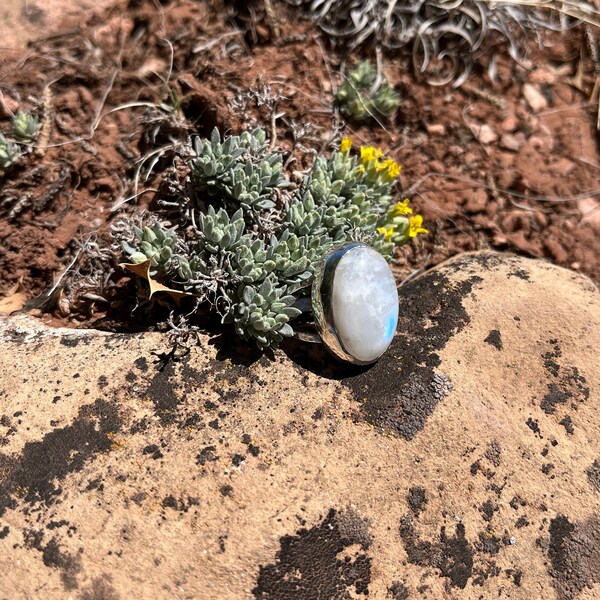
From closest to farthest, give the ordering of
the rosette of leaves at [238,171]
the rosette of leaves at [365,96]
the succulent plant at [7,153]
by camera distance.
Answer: the rosette of leaves at [238,171]
the succulent plant at [7,153]
the rosette of leaves at [365,96]

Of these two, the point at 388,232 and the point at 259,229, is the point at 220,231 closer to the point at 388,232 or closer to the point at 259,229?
the point at 259,229

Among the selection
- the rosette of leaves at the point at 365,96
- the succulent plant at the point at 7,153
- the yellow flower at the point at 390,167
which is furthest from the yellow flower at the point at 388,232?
the succulent plant at the point at 7,153

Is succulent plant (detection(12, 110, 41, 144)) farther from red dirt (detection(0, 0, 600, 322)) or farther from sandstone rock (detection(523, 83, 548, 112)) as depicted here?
sandstone rock (detection(523, 83, 548, 112))

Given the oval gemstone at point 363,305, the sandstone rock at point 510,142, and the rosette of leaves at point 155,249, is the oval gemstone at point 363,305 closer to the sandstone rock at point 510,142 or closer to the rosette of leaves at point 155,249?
the rosette of leaves at point 155,249

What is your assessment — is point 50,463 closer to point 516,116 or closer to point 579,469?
point 579,469

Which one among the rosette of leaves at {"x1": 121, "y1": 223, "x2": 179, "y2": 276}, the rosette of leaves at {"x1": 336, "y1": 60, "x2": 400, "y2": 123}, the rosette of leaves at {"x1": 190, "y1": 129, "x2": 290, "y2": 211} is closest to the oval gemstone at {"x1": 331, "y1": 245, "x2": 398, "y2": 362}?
the rosette of leaves at {"x1": 190, "y1": 129, "x2": 290, "y2": 211}

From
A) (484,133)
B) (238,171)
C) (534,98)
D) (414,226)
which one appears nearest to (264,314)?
(238,171)
